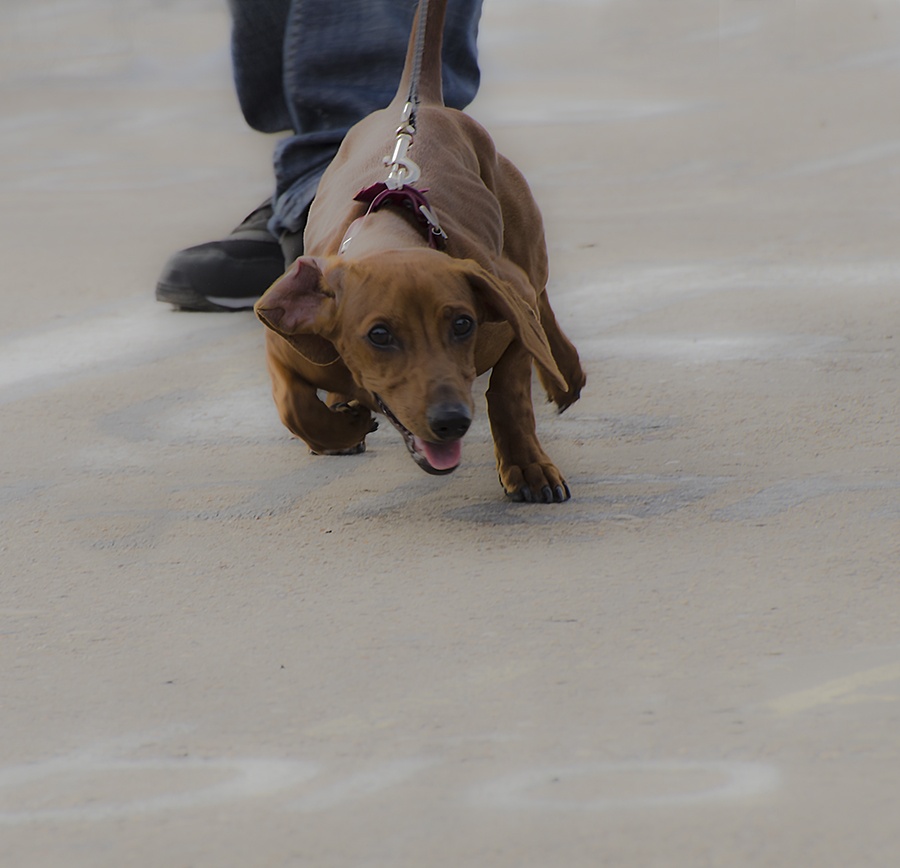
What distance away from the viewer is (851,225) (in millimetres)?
4547

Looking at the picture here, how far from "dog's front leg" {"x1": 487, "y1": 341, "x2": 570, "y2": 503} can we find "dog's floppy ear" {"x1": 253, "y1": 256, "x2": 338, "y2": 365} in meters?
0.39

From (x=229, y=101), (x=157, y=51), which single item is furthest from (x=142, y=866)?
(x=157, y=51)

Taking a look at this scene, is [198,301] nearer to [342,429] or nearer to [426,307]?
[342,429]

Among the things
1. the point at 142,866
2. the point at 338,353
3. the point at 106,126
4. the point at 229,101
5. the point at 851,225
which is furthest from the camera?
the point at 229,101

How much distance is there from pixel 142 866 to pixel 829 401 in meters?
1.95

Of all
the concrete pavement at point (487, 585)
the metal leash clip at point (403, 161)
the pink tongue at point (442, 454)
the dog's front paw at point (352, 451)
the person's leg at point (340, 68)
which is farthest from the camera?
the person's leg at point (340, 68)

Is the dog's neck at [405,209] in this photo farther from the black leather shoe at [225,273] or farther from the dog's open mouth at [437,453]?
the black leather shoe at [225,273]

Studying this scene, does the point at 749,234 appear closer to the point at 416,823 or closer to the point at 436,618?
the point at 436,618

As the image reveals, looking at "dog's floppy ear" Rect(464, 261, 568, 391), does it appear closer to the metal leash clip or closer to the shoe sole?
the metal leash clip

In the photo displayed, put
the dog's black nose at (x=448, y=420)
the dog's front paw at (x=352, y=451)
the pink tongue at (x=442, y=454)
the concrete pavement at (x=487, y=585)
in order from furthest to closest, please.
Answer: the dog's front paw at (x=352, y=451)
the pink tongue at (x=442, y=454)
the dog's black nose at (x=448, y=420)
the concrete pavement at (x=487, y=585)

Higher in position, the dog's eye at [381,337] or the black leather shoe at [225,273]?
the dog's eye at [381,337]

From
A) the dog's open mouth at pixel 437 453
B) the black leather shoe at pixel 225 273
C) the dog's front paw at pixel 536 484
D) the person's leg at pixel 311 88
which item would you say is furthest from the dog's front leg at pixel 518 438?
the black leather shoe at pixel 225 273

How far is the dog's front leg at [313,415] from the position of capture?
254 cm

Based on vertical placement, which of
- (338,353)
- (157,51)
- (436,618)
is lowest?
(157,51)
